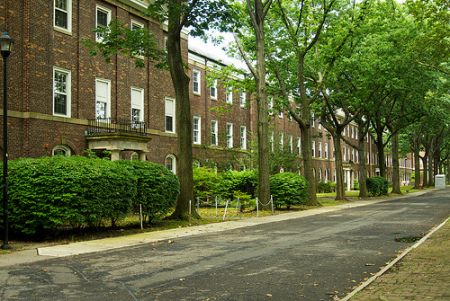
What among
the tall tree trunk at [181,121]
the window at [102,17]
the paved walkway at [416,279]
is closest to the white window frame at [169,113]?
the window at [102,17]

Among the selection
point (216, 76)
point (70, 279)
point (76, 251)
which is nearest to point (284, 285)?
point (70, 279)

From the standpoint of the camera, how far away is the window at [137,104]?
25.9m

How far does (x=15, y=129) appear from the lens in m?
18.6

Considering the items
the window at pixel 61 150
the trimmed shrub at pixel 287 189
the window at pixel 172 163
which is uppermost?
the window at pixel 61 150

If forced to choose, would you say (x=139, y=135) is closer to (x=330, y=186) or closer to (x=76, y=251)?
(x=76, y=251)

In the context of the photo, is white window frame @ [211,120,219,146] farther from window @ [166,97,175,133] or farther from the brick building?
window @ [166,97,175,133]

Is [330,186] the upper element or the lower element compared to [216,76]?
lower

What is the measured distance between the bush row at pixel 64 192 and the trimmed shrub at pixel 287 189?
11.2m

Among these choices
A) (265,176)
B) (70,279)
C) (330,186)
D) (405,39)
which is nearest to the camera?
(70,279)

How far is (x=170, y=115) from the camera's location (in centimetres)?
2912

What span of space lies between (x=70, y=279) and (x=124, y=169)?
243 inches

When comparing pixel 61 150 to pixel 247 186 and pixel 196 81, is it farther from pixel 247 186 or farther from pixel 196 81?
pixel 196 81

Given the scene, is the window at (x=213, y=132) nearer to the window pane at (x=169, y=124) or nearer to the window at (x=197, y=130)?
the window at (x=197, y=130)

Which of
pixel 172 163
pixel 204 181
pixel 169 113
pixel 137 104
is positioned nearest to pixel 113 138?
pixel 137 104
